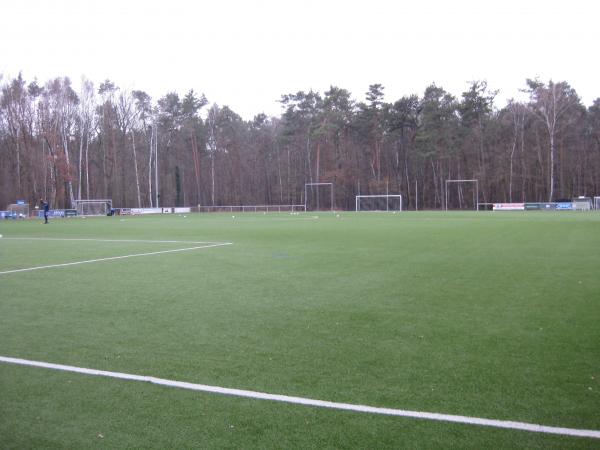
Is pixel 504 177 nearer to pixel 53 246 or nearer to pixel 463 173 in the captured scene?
pixel 463 173

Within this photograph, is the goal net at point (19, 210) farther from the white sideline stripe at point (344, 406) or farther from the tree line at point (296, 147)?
the white sideline stripe at point (344, 406)

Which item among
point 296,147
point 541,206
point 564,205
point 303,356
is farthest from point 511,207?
point 303,356

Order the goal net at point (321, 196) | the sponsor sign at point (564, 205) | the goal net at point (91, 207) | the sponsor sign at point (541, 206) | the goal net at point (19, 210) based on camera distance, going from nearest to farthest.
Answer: the goal net at point (19, 210) < the sponsor sign at point (564, 205) < the sponsor sign at point (541, 206) < the goal net at point (91, 207) < the goal net at point (321, 196)

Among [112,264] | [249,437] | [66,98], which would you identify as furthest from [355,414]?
[66,98]

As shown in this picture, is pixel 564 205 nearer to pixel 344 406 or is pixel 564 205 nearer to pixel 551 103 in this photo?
pixel 551 103

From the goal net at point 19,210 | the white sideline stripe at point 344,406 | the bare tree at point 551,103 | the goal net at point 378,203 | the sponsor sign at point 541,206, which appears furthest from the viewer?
the goal net at point 378,203

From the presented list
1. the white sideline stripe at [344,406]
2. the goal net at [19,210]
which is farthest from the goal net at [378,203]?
the white sideline stripe at [344,406]

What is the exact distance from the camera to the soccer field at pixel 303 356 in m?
3.29

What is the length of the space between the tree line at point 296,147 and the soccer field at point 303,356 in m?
52.8

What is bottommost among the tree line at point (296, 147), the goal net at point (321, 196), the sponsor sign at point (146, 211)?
the sponsor sign at point (146, 211)

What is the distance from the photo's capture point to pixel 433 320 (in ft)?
19.9

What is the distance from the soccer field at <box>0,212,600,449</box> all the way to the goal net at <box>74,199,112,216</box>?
4851cm

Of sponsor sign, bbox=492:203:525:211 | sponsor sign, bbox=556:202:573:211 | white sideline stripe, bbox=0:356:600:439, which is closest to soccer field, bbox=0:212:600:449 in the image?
white sideline stripe, bbox=0:356:600:439

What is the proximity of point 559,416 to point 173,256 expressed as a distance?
37.2 feet
